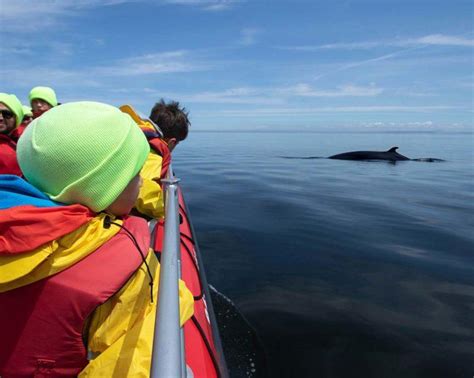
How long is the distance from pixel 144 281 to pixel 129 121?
0.67 metres

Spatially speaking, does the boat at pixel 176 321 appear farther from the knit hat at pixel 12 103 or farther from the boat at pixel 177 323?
the knit hat at pixel 12 103

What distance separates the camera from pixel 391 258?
6.33 meters

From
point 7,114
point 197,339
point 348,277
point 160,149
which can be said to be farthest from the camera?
point 348,277

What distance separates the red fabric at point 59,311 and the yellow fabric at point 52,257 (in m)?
0.03

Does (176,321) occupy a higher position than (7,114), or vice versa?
(7,114)

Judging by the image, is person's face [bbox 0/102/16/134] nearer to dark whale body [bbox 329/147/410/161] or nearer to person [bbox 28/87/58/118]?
person [bbox 28/87/58/118]

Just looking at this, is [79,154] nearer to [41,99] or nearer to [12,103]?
[12,103]

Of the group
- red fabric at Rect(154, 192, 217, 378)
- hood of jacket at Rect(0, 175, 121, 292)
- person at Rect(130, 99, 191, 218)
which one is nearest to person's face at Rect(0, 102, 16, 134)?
person at Rect(130, 99, 191, 218)

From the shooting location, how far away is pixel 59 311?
1.43m

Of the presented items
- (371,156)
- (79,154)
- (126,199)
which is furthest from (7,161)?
(371,156)

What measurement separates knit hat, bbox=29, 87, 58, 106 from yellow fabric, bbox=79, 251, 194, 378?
5.51 m

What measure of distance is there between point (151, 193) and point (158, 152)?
0.66 meters

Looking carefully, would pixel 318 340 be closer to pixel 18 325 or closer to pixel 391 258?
pixel 391 258

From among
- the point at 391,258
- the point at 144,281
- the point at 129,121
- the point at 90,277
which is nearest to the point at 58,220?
the point at 90,277
